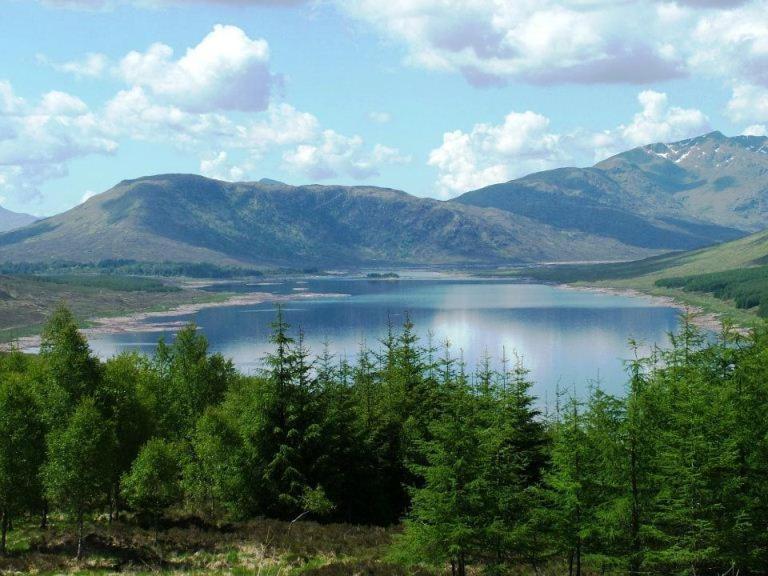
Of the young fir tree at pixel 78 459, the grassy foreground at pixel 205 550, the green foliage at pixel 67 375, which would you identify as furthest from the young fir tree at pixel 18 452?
the grassy foreground at pixel 205 550

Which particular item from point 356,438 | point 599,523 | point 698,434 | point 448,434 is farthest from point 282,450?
point 698,434

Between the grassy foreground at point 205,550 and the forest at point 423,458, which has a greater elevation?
the forest at point 423,458

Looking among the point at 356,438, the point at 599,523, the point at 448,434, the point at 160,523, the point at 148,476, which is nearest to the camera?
the point at 599,523

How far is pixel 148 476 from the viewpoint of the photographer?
45969mm

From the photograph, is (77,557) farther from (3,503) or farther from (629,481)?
(629,481)

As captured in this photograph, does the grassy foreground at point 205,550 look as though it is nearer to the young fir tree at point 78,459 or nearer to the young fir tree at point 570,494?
the young fir tree at point 78,459

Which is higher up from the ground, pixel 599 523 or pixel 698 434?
pixel 698 434

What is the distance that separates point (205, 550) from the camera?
42500 mm

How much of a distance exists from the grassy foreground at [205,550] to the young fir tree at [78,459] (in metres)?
1.93

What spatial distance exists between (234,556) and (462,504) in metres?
13.4

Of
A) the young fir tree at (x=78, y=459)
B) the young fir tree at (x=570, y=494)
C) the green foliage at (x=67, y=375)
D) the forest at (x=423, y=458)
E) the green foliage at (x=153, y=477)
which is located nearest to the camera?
the forest at (x=423, y=458)

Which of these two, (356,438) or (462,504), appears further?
(356,438)

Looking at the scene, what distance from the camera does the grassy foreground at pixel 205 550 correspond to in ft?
125

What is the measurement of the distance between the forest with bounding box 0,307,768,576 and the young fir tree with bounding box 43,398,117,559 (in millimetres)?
102
